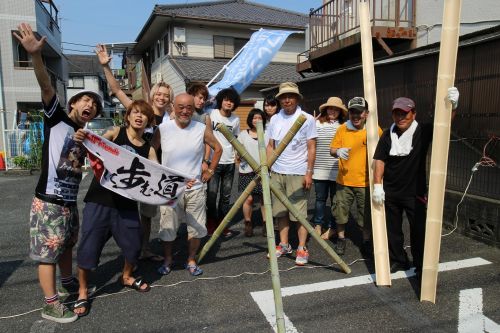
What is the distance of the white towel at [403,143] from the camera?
3447 millimetres

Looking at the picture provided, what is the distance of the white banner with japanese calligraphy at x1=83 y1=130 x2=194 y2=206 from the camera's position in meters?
3.00

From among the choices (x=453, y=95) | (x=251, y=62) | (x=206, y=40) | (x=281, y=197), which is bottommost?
(x=281, y=197)

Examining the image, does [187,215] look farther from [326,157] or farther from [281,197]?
[326,157]

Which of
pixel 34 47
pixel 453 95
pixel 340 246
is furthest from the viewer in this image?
pixel 340 246

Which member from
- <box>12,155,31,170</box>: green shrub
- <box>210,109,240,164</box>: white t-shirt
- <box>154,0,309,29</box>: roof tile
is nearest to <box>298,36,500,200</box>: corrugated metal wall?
<box>210,109,240,164</box>: white t-shirt

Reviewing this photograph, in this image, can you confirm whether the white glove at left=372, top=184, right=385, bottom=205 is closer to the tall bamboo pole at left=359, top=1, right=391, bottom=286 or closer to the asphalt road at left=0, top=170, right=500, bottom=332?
the tall bamboo pole at left=359, top=1, right=391, bottom=286

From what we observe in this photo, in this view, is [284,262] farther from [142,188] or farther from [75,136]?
[75,136]

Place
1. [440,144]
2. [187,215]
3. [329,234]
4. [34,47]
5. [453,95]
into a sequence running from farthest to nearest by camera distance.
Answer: [329,234], [187,215], [440,144], [453,95], [34,47]

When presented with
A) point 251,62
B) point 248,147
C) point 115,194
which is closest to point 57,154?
point 115,194

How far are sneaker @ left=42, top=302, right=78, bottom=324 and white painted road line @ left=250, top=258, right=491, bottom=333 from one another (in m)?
1.49

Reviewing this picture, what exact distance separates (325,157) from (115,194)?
2.63 meters

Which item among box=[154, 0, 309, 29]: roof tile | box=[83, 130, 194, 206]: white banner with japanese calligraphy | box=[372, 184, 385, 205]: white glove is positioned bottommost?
box=[372, 184, 385, 205]: white glove

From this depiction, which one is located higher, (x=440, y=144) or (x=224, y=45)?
(x=224, y=45)

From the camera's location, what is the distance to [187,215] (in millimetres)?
3764
